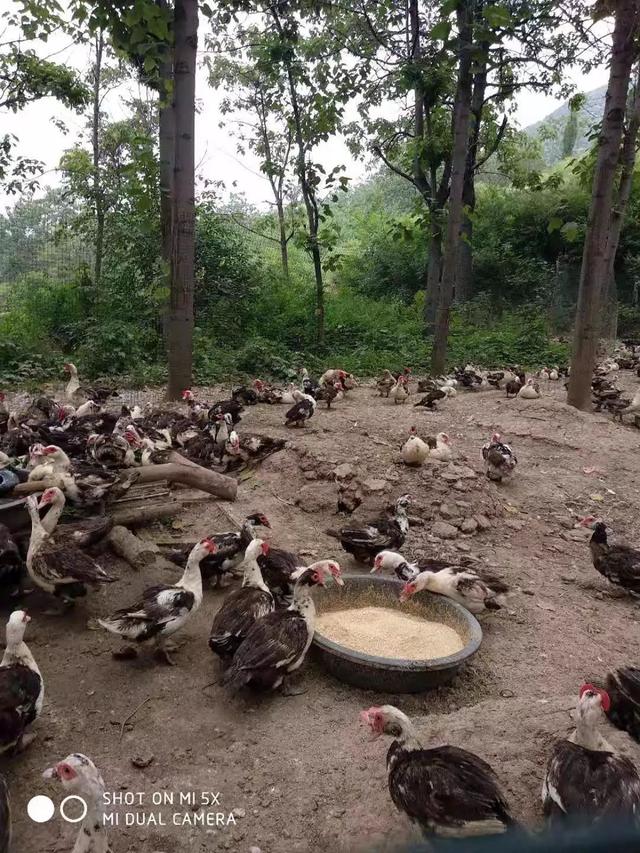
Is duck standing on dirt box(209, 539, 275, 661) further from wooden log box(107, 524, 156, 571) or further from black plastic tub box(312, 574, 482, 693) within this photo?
wooden log box(107, 524, 156, 571)

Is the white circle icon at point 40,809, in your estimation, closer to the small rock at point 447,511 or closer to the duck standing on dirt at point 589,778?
the duck standing on dirt at point 589,778

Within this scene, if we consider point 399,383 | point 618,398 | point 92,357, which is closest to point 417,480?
point 399,383

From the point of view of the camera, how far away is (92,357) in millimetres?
12336

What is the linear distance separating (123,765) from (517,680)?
234 cm

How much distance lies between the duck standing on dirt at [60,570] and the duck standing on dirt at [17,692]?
2.44ft

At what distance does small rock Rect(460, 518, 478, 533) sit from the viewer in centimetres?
576

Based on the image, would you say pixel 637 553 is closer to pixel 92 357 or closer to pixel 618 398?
pixel 618 398

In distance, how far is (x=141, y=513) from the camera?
531cm

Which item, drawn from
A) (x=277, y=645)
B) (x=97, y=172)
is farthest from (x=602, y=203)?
(x=97, y=172)

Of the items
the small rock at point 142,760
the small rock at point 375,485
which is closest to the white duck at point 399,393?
the small rock at point 375,485

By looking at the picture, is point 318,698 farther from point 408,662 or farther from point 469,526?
point 469,526

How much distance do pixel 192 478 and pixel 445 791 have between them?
4.02m

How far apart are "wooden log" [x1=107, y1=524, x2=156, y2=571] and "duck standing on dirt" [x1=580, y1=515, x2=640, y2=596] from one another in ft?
12.2

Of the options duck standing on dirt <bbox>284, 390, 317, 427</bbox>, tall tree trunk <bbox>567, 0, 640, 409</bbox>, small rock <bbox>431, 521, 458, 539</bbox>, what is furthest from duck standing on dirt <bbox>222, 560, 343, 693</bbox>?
tall tree trunk <bbox>567, 0, 640, 409</bbox>
